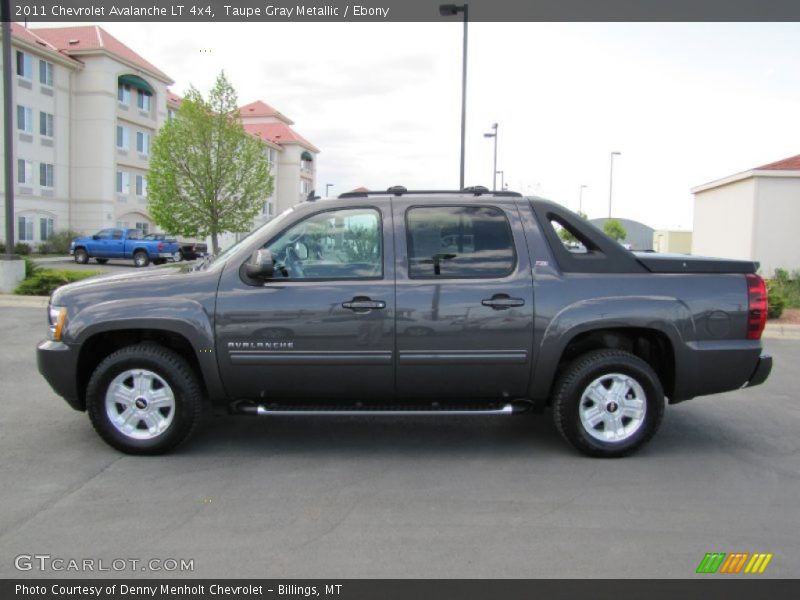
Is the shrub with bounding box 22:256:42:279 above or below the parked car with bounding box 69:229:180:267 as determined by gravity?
below

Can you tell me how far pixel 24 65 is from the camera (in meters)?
38.1

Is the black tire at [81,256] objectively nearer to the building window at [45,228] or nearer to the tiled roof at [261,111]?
the building window at [45,228]

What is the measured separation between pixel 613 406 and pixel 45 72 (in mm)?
44142

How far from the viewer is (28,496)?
164 inches

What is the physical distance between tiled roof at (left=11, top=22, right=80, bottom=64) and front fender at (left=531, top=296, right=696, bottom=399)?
4053cm

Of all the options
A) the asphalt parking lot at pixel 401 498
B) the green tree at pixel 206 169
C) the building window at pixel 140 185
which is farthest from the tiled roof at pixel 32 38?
the asphalt parking lot at pixel 401 498

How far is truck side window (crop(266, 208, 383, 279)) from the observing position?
4.90 m

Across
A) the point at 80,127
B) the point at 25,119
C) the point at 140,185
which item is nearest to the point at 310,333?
the point at 25,119

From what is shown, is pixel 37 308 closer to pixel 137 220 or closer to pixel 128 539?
pixel 128 539

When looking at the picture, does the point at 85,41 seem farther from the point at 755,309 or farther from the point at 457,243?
the point at 755,309

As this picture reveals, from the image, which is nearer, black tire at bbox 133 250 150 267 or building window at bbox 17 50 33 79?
black tire at bbox 133 250 150 267

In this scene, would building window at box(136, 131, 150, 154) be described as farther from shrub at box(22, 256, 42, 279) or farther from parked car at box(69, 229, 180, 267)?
shrub at box(22, 256, 42, 279)

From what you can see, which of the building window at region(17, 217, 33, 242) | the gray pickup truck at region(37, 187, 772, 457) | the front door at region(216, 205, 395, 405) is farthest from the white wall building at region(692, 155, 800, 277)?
the building window at region(17, 217, 33, 242)

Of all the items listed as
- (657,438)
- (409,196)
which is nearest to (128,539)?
(409,196)
